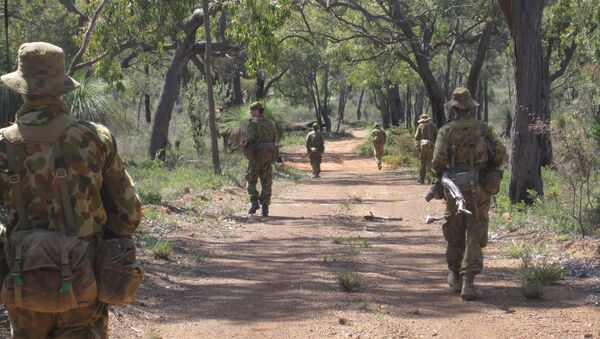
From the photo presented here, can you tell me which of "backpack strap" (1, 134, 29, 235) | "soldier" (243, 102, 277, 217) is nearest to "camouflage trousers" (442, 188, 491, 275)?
"backpack strap" (1, 134, 29, 235)

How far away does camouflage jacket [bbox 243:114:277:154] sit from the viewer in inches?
562

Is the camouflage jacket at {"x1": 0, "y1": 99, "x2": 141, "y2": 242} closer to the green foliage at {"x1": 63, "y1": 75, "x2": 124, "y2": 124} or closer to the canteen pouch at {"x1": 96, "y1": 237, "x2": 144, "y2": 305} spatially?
the canteen pouch at {"x1": 96, "y1": 237, "x2": 144, "y2": 305}

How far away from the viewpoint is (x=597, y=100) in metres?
21.5

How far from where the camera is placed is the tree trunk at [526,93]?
13.2 metres

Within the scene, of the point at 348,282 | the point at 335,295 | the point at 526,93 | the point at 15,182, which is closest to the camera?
the point at 15,182

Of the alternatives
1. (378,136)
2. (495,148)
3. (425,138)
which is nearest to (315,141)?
(378,136)

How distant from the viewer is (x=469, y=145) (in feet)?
25.5

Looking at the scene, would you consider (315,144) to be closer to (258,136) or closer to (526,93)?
(258,136)

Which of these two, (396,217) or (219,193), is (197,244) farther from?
(219,193)

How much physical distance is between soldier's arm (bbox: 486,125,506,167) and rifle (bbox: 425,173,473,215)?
0.47m

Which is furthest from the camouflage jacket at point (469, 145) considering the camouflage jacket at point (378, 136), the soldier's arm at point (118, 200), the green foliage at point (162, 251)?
the camouflage jacket at point (378, 136)

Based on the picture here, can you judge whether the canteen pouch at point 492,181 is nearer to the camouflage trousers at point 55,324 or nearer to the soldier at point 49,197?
the soldier at point 49,197

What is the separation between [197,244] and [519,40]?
20.0 ft

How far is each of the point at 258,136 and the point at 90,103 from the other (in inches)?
116
